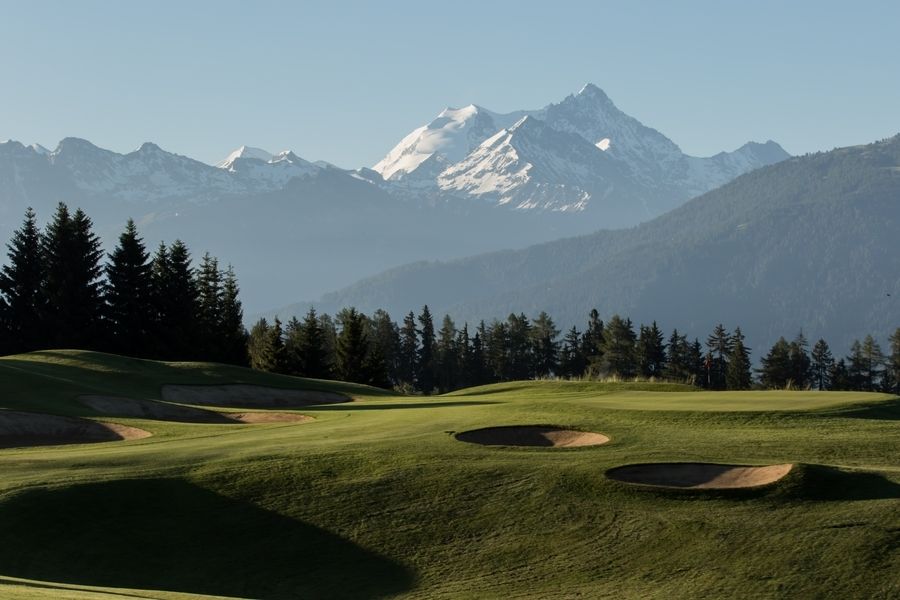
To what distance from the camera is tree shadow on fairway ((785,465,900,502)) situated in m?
19.9

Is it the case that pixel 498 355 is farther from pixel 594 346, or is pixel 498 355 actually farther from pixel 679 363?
pixel 679 363

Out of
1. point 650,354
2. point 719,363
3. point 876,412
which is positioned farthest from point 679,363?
point 876,412

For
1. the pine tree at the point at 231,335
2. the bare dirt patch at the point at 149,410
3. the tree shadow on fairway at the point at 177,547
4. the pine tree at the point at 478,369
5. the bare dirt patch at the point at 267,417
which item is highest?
the pine tree at the point at 231,335

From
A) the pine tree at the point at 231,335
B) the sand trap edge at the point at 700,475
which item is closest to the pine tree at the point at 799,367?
the pine tree at the point at 231,335

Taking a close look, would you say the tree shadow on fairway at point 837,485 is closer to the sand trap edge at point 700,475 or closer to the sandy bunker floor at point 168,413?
the sand trap edge at point 700,475

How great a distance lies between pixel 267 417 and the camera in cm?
3691

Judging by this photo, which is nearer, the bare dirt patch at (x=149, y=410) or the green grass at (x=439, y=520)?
the green grass at (x=439, y=520)

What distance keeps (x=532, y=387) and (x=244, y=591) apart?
31.1 meters

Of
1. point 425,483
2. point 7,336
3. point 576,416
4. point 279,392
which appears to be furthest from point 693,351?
point 425,483

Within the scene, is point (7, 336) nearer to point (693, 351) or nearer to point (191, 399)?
point (191, 399)

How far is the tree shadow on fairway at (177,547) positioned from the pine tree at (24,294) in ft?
180

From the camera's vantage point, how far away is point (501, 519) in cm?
1972

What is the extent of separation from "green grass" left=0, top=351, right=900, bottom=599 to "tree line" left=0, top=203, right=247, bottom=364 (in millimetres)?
48514

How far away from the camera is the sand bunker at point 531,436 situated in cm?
2586
